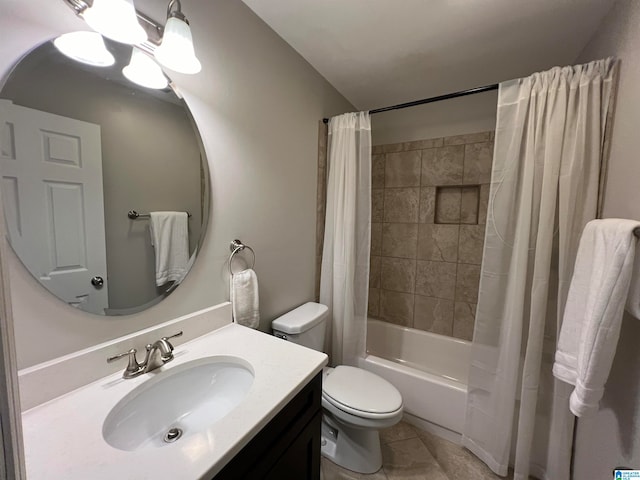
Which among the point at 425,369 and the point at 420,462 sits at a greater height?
the point at 425,369

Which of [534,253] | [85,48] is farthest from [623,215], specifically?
[85,48]

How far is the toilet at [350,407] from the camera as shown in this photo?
1291mm

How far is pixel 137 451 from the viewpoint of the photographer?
22.9 inches

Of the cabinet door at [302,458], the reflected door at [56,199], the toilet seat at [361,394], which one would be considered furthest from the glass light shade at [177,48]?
the toilet seat at [361,394]

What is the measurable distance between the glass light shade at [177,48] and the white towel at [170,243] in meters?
0.53

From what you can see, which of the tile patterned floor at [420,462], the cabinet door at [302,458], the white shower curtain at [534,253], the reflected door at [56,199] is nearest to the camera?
the reflected door at [56,199]

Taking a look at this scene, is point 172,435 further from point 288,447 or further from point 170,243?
point 170,243

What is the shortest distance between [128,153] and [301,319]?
1.15 meters

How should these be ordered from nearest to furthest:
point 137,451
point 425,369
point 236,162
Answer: point 137,451
point 236,162
point 425,369

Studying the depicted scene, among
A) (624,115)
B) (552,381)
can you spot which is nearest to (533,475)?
(552,381)

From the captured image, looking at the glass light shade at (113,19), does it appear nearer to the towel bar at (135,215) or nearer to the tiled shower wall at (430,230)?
the towel bar at (135,215)

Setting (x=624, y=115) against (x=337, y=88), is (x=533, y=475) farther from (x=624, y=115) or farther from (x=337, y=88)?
(x=337, y=88)

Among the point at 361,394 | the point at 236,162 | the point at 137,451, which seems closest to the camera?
the point at 137,451

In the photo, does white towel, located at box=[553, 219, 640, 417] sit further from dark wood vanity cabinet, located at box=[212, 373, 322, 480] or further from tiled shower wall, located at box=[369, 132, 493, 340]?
tiled shower wall, located at box=[369, 132, 493, 340]
